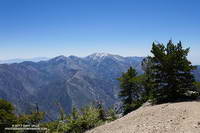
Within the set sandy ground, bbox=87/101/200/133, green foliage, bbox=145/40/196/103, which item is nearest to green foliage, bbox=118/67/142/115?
green foliage, bbox=145/40/196/103

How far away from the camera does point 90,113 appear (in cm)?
3528

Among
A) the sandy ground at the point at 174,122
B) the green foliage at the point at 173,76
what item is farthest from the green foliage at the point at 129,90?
the sandy ground at the point at 174,122

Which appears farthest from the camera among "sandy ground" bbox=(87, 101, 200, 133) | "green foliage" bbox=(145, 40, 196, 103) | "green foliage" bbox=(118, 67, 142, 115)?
"green foliage" bbox=(118, 67, 142, 115)

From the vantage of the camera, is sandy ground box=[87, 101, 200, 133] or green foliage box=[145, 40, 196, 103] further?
green foliage box=[145, 40, 196, 103]

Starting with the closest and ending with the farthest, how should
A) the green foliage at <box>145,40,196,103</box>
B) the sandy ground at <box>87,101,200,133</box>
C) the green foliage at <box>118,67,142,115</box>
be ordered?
the sandy ground at <box>87,101,200,133</box> < the green foliage at <box>145,40,196,103</box> < the green foliage at <box>118,67,142,115</box>

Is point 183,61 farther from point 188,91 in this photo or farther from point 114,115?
point 114,115

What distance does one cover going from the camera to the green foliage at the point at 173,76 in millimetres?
34938

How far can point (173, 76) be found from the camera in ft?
115

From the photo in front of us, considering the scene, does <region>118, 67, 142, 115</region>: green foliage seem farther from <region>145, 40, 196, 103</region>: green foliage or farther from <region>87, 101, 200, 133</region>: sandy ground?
<region>87, 101, 200, 133</region>: sandy ground

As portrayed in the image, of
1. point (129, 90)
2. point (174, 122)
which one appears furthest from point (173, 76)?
point (129, 90)

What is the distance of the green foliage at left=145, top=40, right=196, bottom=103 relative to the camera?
1375 inches

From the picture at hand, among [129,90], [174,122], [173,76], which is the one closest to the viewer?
[174,122]

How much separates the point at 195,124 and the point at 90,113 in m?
19.4

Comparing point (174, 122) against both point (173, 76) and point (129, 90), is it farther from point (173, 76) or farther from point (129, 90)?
point (129, 90)
